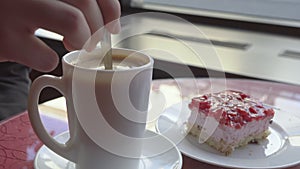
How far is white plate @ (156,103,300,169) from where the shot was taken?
1.99ft

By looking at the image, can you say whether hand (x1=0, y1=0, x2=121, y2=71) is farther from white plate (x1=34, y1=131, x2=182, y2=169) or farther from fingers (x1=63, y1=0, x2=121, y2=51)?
white plate (x1=34, y1=131, x2=182, y2=169)

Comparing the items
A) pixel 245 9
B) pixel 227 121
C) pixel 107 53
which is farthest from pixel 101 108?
pixel 245 9

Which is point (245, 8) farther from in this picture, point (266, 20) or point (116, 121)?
point (116, 121)

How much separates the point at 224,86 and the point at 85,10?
492mm

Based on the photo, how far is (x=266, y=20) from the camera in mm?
1594

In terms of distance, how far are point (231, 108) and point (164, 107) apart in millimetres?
144

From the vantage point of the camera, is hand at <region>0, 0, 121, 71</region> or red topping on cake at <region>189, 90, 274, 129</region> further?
red topping on cake at <region>189, 90, 274, 129</region>

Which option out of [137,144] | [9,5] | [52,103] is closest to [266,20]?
[52,103]

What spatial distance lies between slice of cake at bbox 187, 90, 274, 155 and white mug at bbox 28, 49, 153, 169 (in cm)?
14

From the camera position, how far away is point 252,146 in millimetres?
671

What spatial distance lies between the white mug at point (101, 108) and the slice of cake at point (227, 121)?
0.14 metres

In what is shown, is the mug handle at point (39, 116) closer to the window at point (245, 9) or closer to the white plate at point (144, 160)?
the white plate at point (144, 160)

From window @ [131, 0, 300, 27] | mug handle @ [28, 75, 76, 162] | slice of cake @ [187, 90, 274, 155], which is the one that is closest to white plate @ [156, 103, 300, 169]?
slice of cake @ [187, 90, 274, 155]

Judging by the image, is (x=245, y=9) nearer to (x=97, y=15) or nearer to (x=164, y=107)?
(x=164, y=107)
